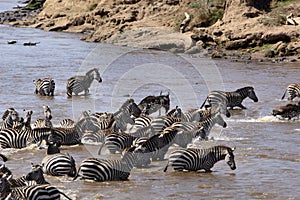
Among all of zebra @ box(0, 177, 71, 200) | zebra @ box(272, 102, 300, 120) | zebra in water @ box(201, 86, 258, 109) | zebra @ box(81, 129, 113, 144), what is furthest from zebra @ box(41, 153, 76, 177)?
zebra in water @ box(201, 86, 258, 109)

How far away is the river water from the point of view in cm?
Answer: 1173

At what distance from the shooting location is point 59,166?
480 inches

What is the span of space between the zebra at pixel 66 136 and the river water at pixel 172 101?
179 millimetres

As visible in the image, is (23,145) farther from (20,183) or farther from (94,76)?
(94,76)

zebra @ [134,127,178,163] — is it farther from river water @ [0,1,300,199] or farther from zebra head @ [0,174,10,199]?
zebra head @ [0,174,10,199]

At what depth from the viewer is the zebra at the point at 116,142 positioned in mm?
13844

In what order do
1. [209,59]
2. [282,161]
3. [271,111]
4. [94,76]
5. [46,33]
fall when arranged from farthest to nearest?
[46,33]
[209,59]
[94,76]
[271,111]
[282,161]

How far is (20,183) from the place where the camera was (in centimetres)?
1063

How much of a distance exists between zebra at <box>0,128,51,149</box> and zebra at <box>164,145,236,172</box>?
3092 millimetres

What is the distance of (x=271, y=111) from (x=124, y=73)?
9.91 m

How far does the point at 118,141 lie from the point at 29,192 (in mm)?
4278

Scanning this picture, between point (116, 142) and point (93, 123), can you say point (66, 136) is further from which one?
point (116, 142)

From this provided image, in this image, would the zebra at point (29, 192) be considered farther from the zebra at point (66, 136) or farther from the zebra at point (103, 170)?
the zebra at point (66, 136)

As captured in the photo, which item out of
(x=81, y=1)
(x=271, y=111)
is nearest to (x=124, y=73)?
(x=271, y=111)
